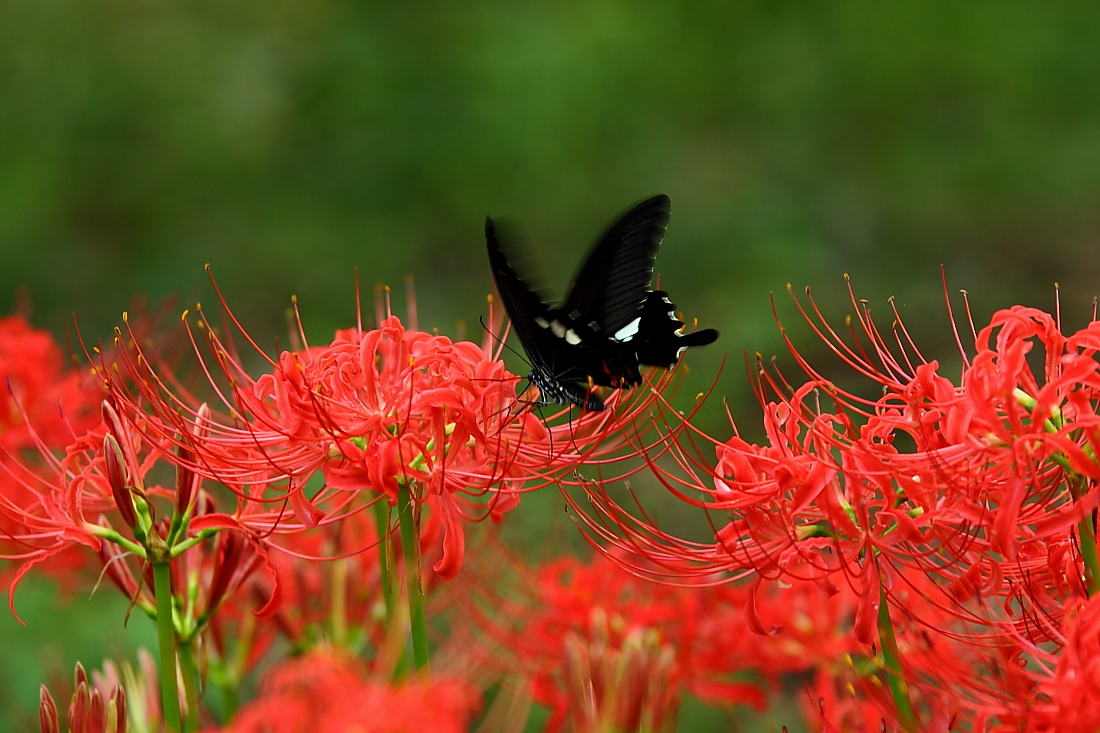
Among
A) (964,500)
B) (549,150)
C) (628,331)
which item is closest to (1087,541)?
(964,500)

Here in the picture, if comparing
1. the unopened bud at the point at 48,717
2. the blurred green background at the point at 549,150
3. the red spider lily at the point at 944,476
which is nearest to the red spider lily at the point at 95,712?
the unopened bud at the point at 48,717

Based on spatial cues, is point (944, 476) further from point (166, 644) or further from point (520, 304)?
point (166, 644)

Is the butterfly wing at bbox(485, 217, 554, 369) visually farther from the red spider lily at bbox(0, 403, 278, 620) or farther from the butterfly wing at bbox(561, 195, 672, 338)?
the red spider lily at bbox(0, 403, 278, 620)

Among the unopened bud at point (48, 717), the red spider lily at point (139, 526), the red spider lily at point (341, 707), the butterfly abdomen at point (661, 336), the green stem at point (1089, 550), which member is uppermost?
the butterfly abdomen at point (661, 336)

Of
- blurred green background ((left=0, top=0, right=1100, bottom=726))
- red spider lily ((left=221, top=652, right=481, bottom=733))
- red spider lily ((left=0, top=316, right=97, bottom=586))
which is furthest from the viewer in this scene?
blurred green background ((left=0, top=0, right=1100, bottom=726))

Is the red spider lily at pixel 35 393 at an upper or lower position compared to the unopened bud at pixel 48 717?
upper

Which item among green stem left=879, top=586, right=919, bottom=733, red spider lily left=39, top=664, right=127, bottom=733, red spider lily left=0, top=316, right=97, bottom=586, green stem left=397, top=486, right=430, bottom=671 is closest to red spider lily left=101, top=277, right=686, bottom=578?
green stem left=397, top=486, right=430, bottom=671

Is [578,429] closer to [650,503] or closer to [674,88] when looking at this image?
[650,503]

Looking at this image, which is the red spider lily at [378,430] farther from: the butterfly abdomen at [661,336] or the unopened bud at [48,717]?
the unopened bud at [48,717]
